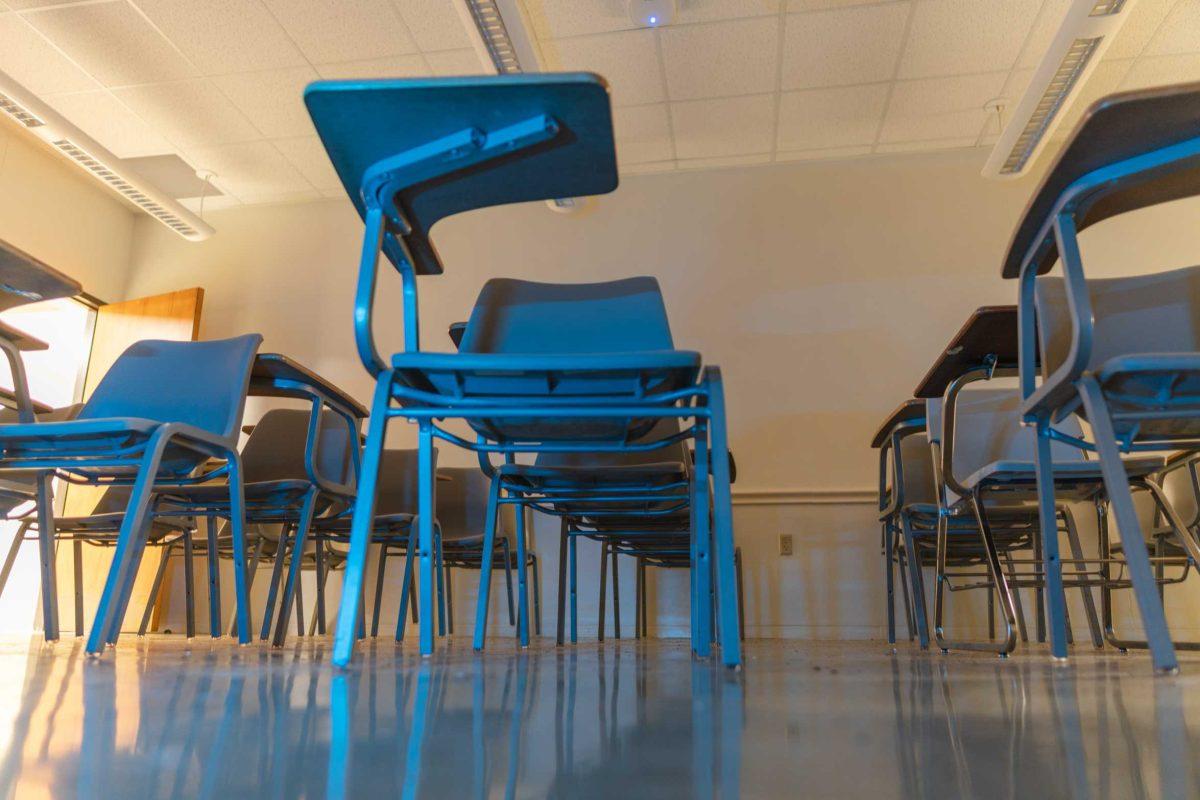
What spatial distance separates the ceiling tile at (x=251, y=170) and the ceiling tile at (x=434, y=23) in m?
1.55

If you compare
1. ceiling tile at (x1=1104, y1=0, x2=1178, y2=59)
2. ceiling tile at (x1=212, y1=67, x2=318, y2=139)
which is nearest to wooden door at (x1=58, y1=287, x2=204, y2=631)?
ceiling tile at (x1=212, y1=67, x2=318, y2=139)

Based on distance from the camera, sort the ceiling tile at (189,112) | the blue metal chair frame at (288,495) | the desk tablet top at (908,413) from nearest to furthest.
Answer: the blue metal chair frame at (288,495), the desk tablet top at (908,413), the ceiling tile at (189,112)

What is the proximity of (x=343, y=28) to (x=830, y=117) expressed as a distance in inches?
110

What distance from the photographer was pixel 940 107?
4684 millimetres

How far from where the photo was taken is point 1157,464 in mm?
2131

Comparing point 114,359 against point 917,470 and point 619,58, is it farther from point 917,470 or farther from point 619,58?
point 917,470

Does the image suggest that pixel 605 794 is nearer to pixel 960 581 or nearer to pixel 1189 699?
pixel 1189 699

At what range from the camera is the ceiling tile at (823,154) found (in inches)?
201

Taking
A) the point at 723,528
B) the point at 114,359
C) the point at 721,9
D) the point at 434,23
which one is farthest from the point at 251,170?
the point at 723,528

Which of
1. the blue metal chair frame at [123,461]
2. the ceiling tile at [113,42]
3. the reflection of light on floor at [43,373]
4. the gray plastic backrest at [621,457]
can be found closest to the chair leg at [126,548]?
the blue metal chair frame at [123,461]

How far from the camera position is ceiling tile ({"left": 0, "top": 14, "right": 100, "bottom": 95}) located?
4.08m

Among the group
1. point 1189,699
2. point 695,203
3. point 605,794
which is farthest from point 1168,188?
point 695,203

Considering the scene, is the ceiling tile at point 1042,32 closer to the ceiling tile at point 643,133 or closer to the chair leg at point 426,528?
the ceiling tile at point 643,133

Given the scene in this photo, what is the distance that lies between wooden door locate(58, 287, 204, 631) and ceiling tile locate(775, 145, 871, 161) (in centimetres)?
403
